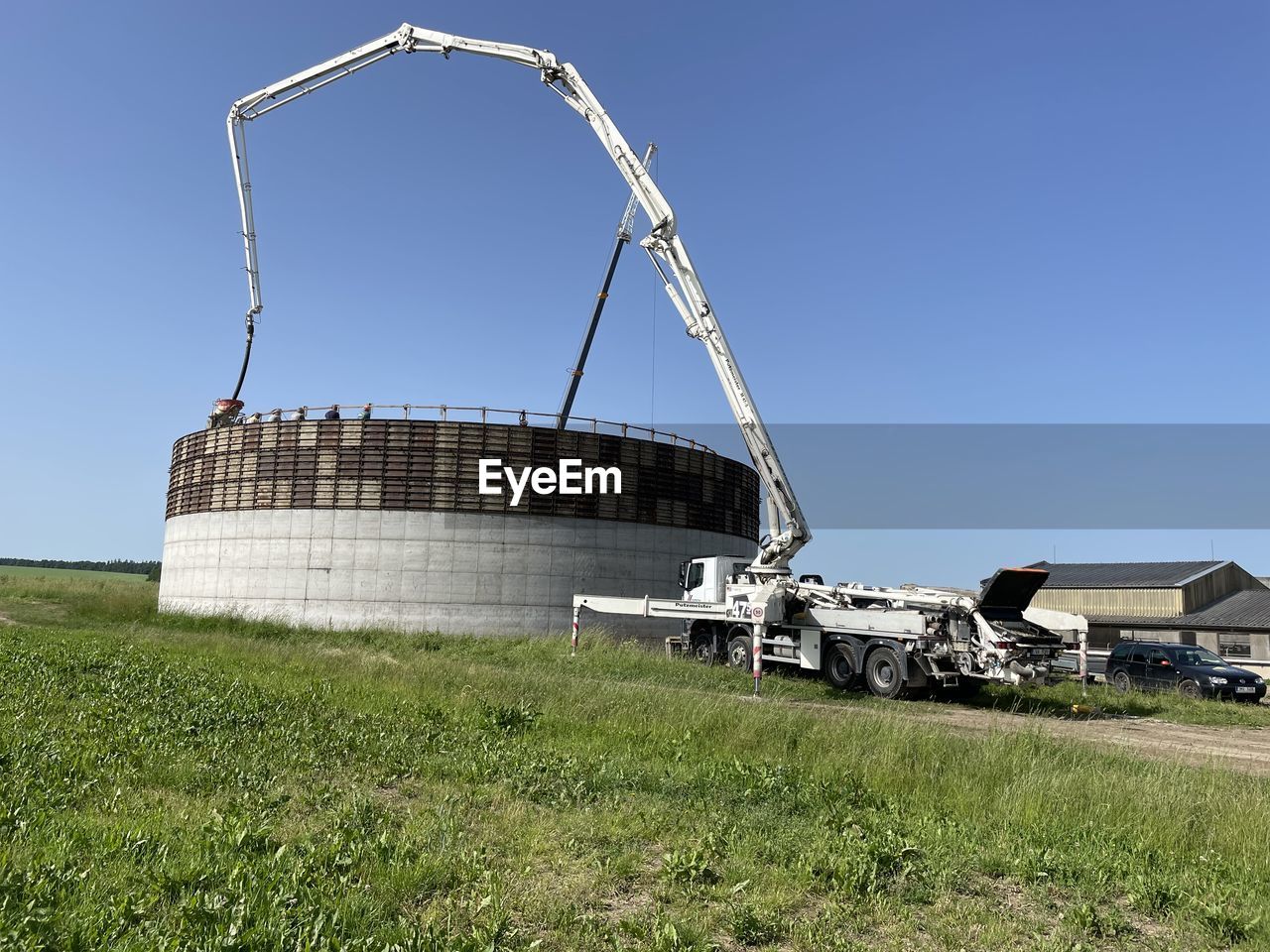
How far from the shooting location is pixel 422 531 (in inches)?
1165

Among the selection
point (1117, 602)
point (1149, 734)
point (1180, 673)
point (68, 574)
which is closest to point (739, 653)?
point (1149, 734)

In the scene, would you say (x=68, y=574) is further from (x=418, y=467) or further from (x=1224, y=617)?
(x=1224, y=617)

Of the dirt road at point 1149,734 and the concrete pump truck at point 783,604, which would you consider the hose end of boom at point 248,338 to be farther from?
the dirt road at point 1149,734

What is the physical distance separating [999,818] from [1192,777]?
2902 millimetres

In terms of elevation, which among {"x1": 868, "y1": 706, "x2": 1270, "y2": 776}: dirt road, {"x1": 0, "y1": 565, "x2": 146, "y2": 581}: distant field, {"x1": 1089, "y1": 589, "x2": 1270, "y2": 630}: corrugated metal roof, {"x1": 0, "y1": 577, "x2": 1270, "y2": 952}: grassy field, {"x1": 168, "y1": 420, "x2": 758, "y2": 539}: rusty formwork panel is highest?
{"x1": 168, "y1": 420, "x2": 758, "y2": 539}: rusty formwork panel

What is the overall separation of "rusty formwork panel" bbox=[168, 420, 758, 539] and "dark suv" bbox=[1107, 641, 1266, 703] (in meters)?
15.6

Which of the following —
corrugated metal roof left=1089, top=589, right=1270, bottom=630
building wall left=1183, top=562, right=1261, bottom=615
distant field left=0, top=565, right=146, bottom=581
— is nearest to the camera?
corrugated metal roof left=1089, top=589, right=1270, bottom=630

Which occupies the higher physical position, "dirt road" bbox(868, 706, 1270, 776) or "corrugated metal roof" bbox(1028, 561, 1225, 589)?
"corrugated metal roof" bbox(1028, 561, 1225, 589)

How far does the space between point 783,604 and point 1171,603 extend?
27.4m

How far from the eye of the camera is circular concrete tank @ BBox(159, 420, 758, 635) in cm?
2953

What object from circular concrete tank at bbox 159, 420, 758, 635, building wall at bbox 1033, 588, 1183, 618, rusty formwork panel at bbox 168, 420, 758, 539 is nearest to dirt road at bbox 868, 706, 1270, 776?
circular concrete tank at bbox 159, 420, 758, 635

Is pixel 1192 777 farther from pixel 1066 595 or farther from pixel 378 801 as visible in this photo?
pixel 1066 595

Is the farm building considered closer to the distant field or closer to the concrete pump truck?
the concrete pump truck

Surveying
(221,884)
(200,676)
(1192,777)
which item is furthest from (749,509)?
(221,884)
